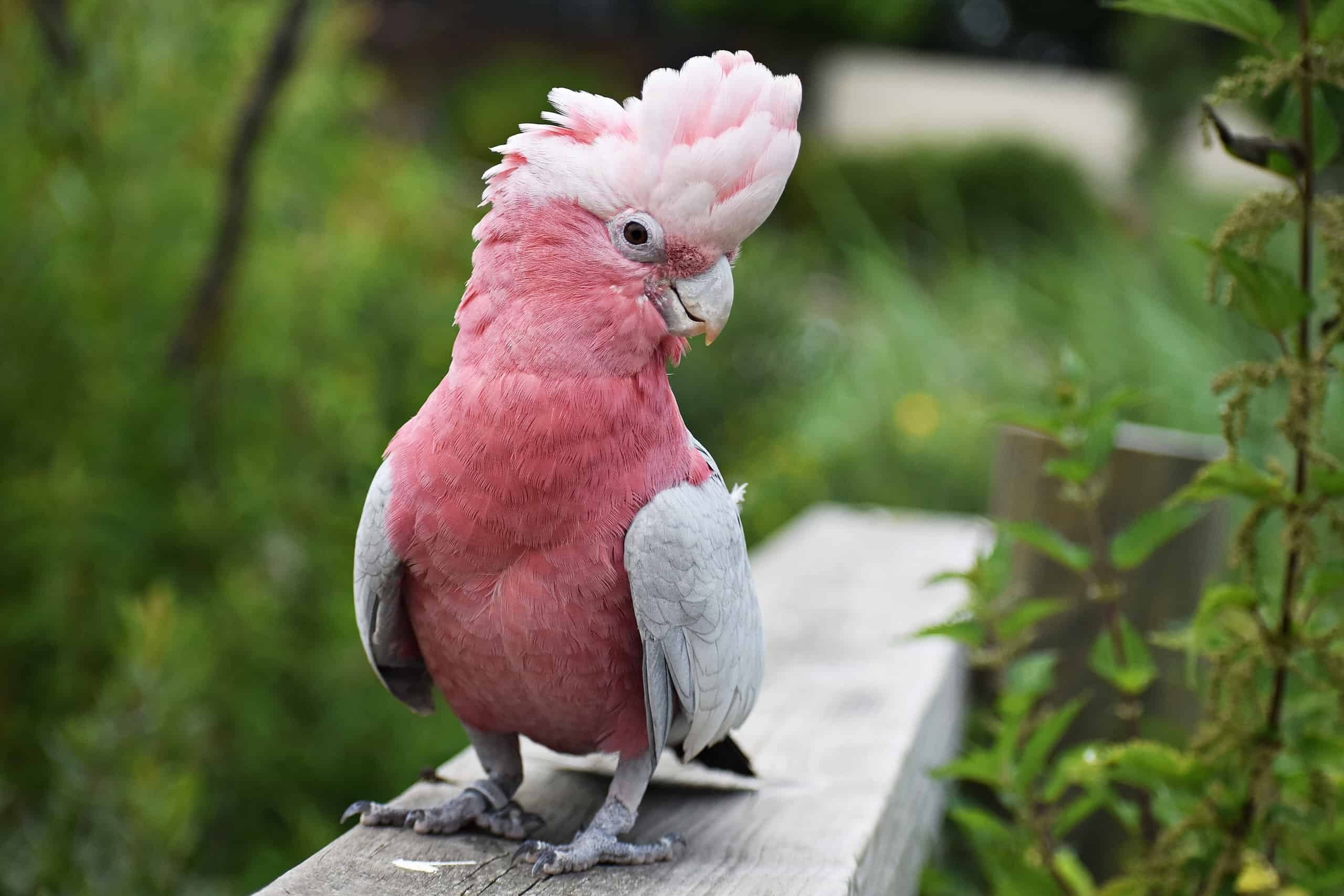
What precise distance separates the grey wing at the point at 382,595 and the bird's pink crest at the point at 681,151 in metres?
0.36

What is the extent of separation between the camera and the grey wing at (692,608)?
1174mm

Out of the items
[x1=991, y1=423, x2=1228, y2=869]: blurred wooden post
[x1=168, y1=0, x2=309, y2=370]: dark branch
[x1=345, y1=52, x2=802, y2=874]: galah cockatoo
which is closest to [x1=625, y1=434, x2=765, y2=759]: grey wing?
[x1=345, y1=52, x2=802, y2=874]: galah cockatoo

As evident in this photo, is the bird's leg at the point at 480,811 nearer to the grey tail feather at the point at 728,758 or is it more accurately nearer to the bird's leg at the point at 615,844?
the bird's leg at the point at 615,844

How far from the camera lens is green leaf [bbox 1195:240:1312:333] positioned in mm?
1235

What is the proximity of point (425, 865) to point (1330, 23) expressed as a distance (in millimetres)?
1355

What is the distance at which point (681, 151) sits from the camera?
106cm

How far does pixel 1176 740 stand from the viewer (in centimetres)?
215

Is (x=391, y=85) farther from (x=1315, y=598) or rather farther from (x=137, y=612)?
(x=1315, y=598)

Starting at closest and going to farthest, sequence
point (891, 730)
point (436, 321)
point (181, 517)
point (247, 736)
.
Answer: point (891, 730), point (247, 736), point (181, 517), point (436, 321)

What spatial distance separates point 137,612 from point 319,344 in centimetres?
→ 129

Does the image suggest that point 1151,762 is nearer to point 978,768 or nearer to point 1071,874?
point 978,768

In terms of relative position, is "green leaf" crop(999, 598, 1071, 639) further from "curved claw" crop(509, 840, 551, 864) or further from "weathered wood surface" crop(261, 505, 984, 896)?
"curved claw" crop(509, 840, 551, 864)

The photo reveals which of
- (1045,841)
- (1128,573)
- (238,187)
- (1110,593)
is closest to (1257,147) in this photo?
(1110,593)

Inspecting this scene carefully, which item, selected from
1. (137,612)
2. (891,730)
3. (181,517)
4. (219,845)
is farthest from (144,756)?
(891,730)
